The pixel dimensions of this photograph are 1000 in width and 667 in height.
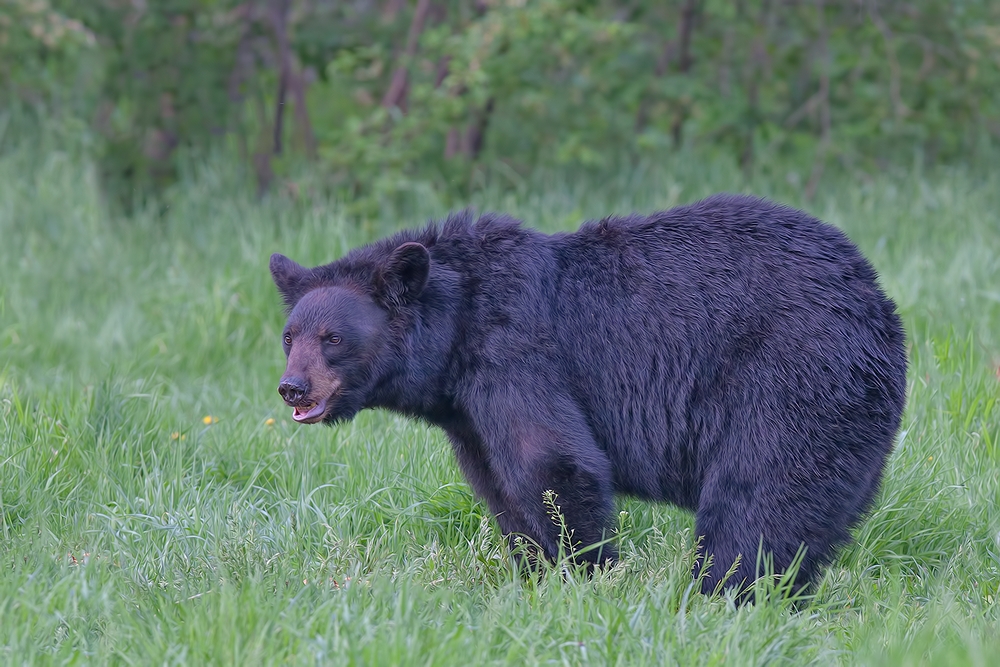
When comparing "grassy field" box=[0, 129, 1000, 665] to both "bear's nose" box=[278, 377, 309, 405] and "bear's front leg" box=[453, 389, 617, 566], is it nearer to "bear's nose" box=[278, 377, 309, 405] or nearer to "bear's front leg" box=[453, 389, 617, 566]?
"bear's front leg" box=[453, 389, 617, 566]

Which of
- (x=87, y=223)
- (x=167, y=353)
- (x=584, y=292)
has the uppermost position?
(x=584, y=292)

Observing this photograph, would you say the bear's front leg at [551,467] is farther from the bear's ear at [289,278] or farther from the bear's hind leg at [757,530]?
the bear's ear at [289,278]

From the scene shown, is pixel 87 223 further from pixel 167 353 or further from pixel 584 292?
pixel 584 292

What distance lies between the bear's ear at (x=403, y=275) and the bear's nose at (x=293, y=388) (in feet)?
1.40

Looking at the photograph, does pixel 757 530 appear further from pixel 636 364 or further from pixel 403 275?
pixel 403 275

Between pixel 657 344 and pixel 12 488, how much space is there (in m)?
2.52

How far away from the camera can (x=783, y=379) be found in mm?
3586

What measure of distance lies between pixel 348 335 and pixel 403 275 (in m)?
0.28

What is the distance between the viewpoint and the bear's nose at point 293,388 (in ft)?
12.3

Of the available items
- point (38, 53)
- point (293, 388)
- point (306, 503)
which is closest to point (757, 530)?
point (293, 388)

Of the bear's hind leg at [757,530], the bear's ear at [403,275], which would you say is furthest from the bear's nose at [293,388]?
the bear's hind leg at [757,530]

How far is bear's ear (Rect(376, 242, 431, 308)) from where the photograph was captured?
3.84 m

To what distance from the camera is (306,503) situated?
4.32 metres

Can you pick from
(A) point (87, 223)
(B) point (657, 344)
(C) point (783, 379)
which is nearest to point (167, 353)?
(A) point (87, 223)
